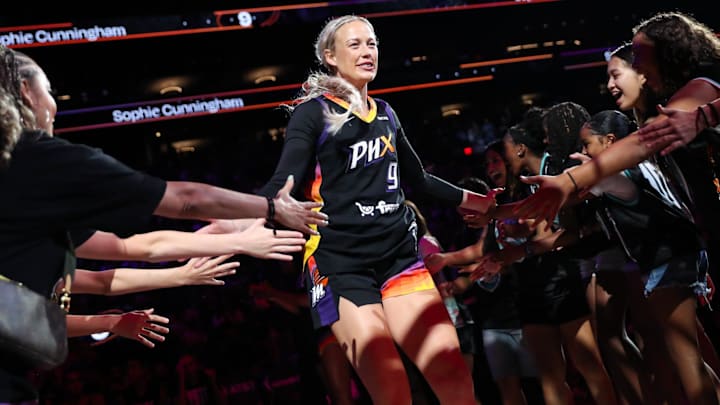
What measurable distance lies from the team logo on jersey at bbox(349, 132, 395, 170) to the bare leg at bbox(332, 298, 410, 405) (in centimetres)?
57

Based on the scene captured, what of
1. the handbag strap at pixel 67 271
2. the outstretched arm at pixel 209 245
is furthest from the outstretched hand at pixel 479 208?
the handbag strap at pixel 67 271

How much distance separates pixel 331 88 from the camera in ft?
10.5

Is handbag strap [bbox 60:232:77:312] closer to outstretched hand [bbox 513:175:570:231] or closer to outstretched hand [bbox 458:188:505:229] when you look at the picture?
outstretched hand [bbox 513:175:570:231]

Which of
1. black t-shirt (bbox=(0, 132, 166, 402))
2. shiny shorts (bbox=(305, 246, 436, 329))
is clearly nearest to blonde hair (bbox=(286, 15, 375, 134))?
shiny shorts (bbox=(305, 246, 436, 329))

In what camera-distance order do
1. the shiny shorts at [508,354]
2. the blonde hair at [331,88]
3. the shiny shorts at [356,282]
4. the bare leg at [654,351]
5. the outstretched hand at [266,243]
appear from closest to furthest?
the outstretched hand at [266,243] < the shiny shorts at [356,282] < the blonde hair at [331,88] < the bare leg at [654,351] < the shiny shorts at [508,354]

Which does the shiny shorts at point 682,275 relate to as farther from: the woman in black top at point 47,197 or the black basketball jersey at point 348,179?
the woman in black top at point 47,197

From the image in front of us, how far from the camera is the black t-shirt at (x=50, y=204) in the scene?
1933 mm

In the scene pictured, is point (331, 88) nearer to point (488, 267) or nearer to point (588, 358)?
point (488, 267)

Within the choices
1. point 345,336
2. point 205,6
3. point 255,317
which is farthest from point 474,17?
point 345,336

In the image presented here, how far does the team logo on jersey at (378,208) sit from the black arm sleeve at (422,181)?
343 mm

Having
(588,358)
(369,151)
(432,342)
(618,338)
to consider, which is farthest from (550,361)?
(369,151)

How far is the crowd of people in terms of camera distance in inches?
81.1

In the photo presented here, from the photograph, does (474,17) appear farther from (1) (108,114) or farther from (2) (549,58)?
(1) (108,114)

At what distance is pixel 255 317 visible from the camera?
26.8ft
